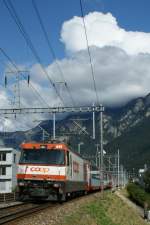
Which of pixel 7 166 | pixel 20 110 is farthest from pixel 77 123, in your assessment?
pixel 7 166

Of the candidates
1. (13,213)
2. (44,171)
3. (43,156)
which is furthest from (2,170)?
(13,213)

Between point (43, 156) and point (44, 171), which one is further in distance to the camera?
point (43, 156)

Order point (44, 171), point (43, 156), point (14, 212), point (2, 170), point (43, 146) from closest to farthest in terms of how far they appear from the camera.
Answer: point (14, 212) → point (44, 171) → point (43, 156) → point (43, 146) → point (2, 170)

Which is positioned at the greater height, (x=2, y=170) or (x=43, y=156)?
(x=2, y=170)

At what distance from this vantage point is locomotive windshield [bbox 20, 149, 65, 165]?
3123 centimetres

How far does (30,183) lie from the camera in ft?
99.6

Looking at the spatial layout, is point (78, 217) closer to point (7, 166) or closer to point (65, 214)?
point (65, 214)

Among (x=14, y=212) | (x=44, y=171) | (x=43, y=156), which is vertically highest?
(x=43, y=156)

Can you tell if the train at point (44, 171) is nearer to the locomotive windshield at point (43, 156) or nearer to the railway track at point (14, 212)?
the locomotive windshield at point (43, 156)

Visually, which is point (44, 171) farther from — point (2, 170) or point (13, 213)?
point (2, 170)

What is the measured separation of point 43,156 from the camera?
103ft

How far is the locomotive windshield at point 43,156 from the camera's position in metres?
31.2

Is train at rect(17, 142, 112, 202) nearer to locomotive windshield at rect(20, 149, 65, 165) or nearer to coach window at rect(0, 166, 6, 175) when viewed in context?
locomotive windshield at rect(20, 149, 65, 165)

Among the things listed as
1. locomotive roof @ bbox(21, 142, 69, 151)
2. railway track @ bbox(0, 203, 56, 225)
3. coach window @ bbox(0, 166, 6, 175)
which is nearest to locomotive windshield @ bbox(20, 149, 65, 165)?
locomotive roof @ bbox(21, 142, 69, 151)
